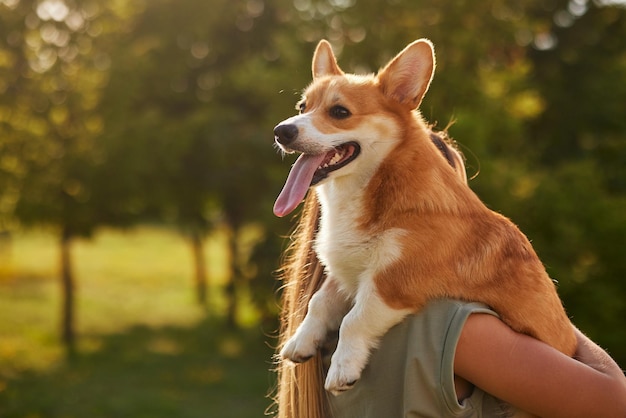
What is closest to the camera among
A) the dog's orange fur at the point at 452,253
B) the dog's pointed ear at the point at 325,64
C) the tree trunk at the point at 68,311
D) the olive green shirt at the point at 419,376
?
the olive green shirt at the point at 419,376

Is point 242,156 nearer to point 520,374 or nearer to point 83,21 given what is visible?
point 83,21

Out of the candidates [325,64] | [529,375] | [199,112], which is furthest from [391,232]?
[199,112]

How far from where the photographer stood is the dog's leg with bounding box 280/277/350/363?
2.67 meters

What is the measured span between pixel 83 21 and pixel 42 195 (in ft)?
11.4

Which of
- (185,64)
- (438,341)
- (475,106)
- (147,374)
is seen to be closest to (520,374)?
(438,341)

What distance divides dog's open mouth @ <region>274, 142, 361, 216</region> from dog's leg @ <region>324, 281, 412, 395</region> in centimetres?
42

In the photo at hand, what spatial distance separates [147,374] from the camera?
14.5m

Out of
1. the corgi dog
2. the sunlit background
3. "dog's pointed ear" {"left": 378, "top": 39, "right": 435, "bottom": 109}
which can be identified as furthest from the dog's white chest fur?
the sunlit background

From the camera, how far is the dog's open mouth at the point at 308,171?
267cm

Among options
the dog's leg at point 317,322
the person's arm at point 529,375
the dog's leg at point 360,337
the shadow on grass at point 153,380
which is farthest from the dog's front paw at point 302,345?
the shadow on grass at point 153,380

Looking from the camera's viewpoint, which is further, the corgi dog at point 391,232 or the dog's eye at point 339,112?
the dog's eye at point 339,112

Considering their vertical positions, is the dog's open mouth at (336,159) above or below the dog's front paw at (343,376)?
above

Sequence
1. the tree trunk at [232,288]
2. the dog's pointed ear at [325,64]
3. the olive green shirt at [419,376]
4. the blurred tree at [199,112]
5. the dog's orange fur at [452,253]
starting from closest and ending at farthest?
the olive green shirt at [419,376]
the dog's orange fur at [452,253]
the dog's pointed ear at [325,64]
the blurred tree at [199,112]
the tree trunk at [232,288]

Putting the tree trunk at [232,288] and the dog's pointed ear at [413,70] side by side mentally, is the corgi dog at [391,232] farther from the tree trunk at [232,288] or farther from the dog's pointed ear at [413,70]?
the tree trunk at [232,288]
